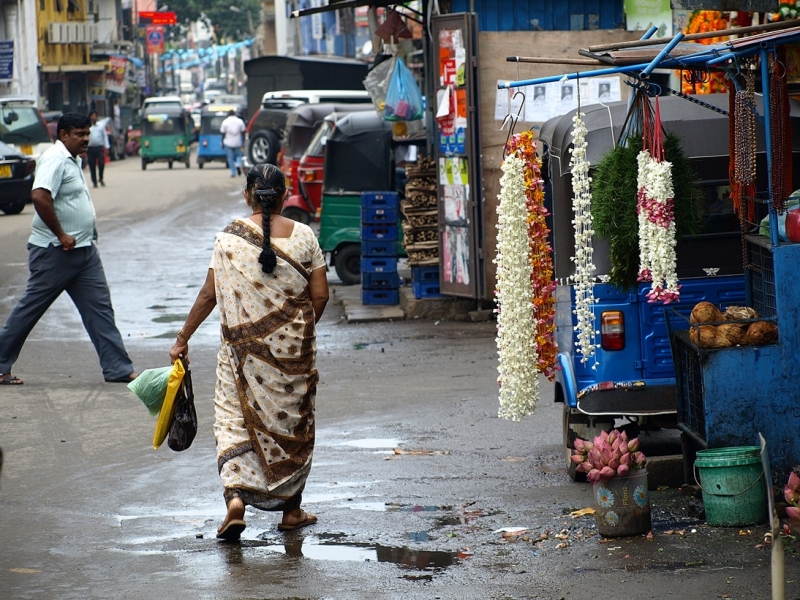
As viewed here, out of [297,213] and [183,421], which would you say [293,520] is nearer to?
[183,421]

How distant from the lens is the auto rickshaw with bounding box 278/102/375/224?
687 inches

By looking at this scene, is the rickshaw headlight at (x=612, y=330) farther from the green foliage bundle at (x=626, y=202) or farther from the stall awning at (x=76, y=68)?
the stall awning at (x=76, y=68)

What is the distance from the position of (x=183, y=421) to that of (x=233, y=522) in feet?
2.36

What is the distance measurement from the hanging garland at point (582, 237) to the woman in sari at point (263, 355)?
51.5 inches

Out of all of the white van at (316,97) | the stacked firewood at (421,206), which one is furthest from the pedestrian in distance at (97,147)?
the stacked firewood at (421,206)

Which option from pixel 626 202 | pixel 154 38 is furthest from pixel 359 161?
pixel 154 38

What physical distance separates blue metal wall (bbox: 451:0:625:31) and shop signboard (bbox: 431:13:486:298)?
1.67 ft

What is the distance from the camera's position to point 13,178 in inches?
995

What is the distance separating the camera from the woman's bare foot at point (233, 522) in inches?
226

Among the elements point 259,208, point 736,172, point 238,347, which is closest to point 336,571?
point 238,347

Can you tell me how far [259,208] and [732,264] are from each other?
2.49 metres

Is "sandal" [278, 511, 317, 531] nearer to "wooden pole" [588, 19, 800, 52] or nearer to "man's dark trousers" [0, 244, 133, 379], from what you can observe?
"wooden pole" [588, 19, 800, 52]

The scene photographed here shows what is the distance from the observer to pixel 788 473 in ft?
18.4

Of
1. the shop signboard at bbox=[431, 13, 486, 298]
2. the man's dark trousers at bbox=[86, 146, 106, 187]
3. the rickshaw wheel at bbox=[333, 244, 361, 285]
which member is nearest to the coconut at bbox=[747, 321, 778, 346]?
the shop signboard at bbox=[431, 13, 486, 298]
